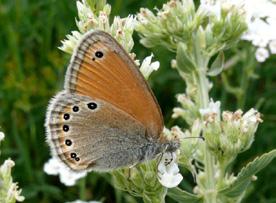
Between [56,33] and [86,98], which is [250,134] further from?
[56,33]

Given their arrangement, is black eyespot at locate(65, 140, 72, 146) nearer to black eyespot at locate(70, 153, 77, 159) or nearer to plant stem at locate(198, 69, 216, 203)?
black eyespot at locate(70, 153, 77, 159)

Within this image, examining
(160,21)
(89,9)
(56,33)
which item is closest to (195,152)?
(160,21)

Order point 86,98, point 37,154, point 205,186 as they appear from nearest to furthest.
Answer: point 86,98
point 205,186
point 37,154

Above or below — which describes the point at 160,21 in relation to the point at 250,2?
below

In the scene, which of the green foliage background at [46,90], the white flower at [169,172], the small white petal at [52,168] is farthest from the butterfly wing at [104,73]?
the green foliage background at [46,90]

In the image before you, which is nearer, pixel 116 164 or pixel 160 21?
pixel 116 164

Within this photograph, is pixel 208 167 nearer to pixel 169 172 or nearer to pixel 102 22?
pixel 169 172

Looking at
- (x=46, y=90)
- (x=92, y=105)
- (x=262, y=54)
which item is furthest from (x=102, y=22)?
(x=46, y=90)

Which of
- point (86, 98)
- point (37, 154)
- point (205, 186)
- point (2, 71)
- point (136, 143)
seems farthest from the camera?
point (2, 71)

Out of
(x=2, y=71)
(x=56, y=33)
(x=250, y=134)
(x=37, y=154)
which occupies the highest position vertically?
(x=56, y=33)
